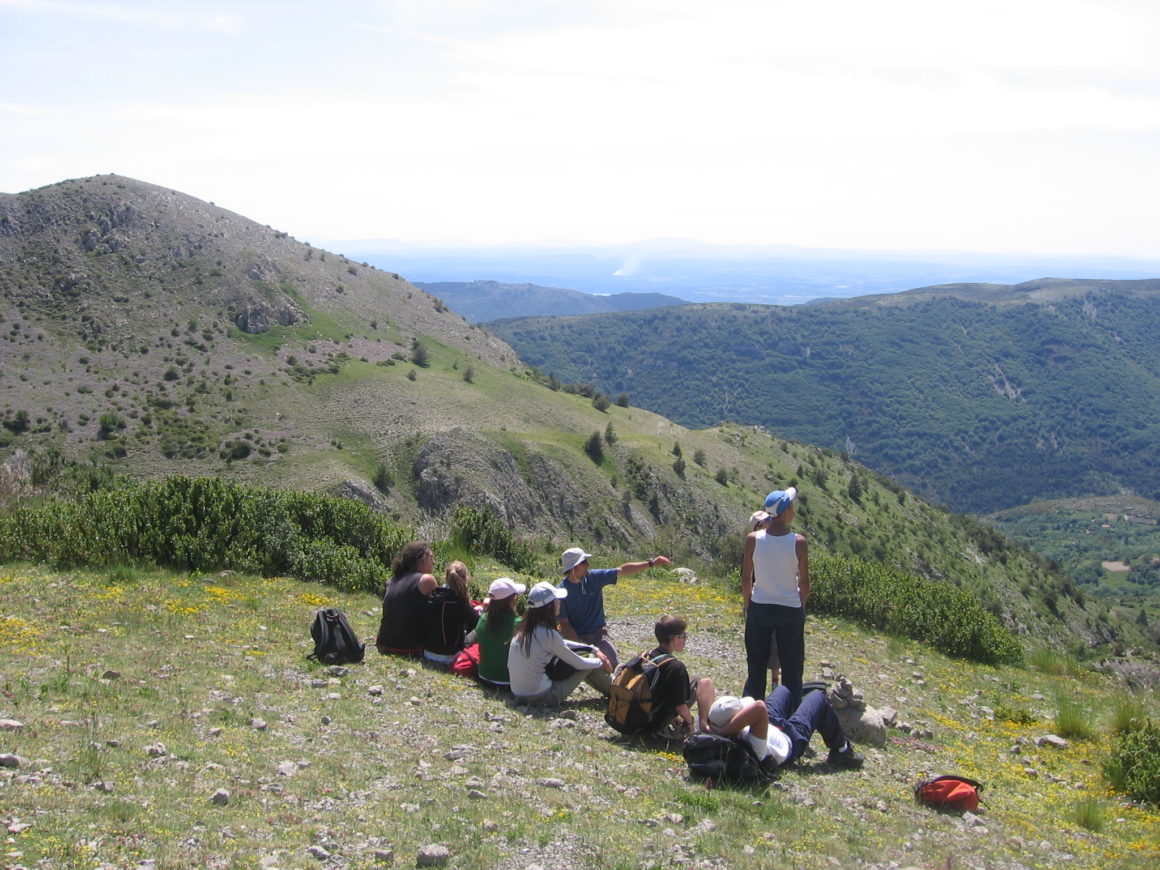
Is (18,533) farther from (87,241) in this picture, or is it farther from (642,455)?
(87,241)

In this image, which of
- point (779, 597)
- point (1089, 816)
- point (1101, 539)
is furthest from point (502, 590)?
point (1101, 539)

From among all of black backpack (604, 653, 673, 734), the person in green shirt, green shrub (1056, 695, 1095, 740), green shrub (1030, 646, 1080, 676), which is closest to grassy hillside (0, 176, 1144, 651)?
green shrub (1030, 646, 1080, 676)

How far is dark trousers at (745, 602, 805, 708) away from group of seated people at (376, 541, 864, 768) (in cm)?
18

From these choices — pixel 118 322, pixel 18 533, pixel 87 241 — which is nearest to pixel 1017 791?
pixel 18 533

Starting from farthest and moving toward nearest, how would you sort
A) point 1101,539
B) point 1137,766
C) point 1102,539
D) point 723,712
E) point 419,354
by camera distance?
point 1102,539
point 1101,539
point 419,354
point 1137,766
point 723,712

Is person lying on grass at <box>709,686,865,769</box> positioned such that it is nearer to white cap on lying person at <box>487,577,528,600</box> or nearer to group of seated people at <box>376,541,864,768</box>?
group of seated people at <box>376,541,864,768</box>

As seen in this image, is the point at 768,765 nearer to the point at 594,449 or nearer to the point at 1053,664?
the point at 1053,664

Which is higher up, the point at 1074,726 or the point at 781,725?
the point at 781,725

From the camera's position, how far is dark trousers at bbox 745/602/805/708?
800cm

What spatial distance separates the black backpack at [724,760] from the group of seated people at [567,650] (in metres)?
0.09

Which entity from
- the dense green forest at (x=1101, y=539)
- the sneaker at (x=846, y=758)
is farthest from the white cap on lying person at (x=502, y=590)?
the dense green forest at (x=1101, y=539)

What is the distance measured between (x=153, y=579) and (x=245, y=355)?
57551 millimetres

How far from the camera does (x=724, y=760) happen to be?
6.73 m

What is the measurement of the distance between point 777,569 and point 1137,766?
12.9ft
